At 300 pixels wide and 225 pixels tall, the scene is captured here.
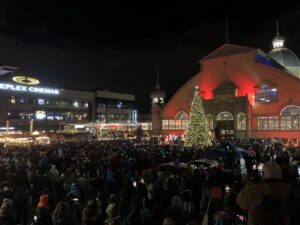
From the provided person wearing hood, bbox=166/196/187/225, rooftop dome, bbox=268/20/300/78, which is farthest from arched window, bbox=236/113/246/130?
person wearing hood, bbox=166/196/187/225

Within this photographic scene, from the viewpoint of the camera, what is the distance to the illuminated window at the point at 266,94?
4400cm

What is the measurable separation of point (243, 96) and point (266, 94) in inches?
117

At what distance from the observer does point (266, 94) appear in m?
44.8

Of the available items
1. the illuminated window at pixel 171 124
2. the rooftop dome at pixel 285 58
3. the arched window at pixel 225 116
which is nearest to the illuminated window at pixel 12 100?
the illuminated window at pixel 171 124

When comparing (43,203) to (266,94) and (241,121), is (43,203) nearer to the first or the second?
(266,94)

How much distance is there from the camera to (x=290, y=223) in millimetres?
4160

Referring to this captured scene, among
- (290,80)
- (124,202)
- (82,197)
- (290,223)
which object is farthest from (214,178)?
(290,80)

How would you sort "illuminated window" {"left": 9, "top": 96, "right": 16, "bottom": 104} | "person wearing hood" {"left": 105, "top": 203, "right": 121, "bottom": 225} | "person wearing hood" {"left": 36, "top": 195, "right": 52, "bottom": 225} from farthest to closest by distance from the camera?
"illuminated window" {"left": 9, "top": 96, "right": 16, "bottom": 104}, "person wearing hood" {"left": 36, "top": 195, "right": 52, "bottom": 225}, "person wearing hood" {"left": 105, "top": 203, "right": 121, "bottom": 225}

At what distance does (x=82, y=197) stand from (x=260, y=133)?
121 feet

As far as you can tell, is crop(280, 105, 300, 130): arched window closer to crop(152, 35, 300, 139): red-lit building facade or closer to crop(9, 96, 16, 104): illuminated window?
crop(152, 35, 300, 139): red-lit building facade

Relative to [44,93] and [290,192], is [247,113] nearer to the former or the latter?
[290,192]

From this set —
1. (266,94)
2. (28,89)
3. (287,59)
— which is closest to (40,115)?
(28,89)

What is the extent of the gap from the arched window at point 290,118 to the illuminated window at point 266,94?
→ 204 centimetres

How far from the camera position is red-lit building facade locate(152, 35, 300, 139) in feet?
141
